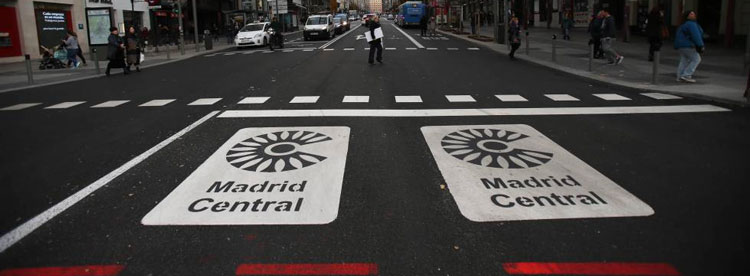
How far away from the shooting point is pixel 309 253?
3.83 meters

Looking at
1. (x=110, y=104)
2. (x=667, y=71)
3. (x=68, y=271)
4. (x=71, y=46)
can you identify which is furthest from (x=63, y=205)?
(x=71, y=46)

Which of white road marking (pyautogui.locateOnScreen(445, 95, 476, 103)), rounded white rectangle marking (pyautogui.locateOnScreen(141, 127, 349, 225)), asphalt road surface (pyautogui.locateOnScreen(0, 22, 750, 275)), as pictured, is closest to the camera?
asphalt road surface (pyautogui.locateOnScreen(0, 22, 750, 275))

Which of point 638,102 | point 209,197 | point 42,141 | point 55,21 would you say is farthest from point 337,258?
point 55,21

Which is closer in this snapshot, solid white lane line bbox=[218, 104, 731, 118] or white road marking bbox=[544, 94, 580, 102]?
solid white lane line bbox=[218, 104, 731, 118]

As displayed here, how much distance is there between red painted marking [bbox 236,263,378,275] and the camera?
3.53 m

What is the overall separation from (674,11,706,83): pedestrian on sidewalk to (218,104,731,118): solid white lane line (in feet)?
11.1

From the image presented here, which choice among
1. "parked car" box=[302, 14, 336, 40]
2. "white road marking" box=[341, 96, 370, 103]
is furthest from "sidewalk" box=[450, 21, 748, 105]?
"parked car" box=[302, 14, 336, 40]

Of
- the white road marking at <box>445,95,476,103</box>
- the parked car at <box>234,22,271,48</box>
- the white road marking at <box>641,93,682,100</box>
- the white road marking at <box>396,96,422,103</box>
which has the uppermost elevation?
the parked car at <box>234,22,271,48</box>

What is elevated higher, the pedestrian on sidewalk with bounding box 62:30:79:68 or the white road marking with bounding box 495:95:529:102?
the pedestrian on sidewalk with bounding box 62:30:79:68

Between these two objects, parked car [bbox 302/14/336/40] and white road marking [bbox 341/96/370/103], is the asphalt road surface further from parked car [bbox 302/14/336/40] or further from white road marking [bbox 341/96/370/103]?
parked car [bbox 302/14/336/40]

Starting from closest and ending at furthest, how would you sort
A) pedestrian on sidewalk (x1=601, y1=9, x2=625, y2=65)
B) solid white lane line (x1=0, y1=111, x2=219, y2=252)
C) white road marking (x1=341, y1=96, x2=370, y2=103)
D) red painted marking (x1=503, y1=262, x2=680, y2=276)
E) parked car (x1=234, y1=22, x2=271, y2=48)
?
red painted marking (x1=503, y1=262, x2=680, y2=276) → solid white lane line (x1=0, y1=111, x2=219, y2=252) → white road marking (x1=341, y1=96, x2=370, y2=103) → pedestrian on sidewalk (x1=601, y1=9, x2=625, y2=65) → parked car (x1=234, y1=22, x2=271, y2=48)

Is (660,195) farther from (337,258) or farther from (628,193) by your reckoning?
(337,258)

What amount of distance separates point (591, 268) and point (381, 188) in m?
2.19

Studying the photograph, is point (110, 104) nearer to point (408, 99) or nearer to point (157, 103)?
point (157, 103)
